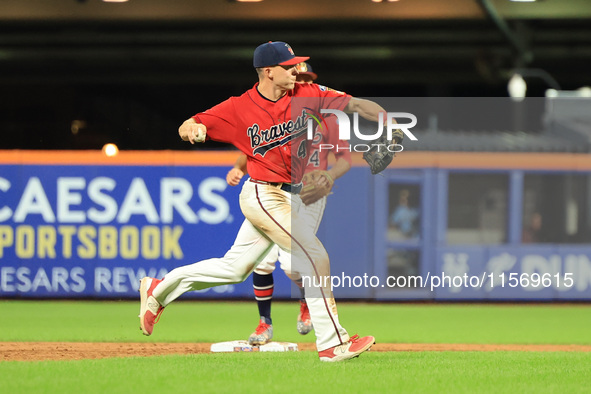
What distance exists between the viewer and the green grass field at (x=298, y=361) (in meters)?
5.02

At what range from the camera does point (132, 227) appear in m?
12.1

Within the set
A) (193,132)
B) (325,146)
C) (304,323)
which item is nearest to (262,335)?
(304,323)

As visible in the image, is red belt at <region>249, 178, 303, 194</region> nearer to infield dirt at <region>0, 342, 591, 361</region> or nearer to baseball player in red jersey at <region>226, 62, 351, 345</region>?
baseball player in red jersey at <region>226, 62, 351, 345</region>

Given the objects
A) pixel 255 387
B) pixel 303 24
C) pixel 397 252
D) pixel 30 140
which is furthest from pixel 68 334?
pixel 30 140

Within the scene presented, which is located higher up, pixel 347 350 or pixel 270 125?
pixel 270 125

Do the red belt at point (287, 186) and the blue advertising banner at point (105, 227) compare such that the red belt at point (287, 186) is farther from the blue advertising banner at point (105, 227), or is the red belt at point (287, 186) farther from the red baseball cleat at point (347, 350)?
the blue advertising banner at point (105, 227)

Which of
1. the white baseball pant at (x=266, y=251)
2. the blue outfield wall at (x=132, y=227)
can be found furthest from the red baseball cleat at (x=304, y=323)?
the blue outfield wall at (x=132, y=227)

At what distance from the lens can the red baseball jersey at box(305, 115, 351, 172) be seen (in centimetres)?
623

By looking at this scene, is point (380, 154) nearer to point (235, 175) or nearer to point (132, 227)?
point (235, 175)

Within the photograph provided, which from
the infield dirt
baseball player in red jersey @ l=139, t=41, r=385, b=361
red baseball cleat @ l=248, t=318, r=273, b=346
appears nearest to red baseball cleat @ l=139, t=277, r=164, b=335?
baseball player in red jersey @ l=139, t=41, r=385, b=361

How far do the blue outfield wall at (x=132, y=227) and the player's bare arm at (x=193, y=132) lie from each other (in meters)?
6.39

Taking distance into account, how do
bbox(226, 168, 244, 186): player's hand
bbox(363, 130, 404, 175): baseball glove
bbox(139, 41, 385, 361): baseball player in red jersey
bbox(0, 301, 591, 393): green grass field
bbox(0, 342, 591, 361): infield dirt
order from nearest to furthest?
bbox(0, 301, 591, 393): green grass field < bbox(139, 41, 385, 361): baseball player in red jersey < bbox(363, 130, 404, 175): baseball glove < bbox(226, 168, 244, 186): player's hand < bbox(0, 342, 591, 361): infield dirt

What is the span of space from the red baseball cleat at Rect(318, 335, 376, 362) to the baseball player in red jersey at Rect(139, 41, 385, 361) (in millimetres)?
594

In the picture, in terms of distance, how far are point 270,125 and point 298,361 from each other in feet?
4.91
